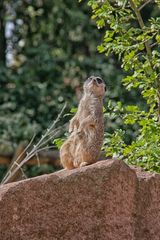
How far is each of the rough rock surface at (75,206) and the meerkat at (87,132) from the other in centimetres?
26

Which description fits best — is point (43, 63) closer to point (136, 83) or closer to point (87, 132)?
point (136, 83)

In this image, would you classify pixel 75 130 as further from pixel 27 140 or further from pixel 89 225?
pixel 27 140

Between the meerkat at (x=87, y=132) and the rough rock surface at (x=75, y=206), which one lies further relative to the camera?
the meerkat at (x=87, y=132)

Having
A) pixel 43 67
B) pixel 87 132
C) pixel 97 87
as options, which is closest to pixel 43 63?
A: pixel 43 67

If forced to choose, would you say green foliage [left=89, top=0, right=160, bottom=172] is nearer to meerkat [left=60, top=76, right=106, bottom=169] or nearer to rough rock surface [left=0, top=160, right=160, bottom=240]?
meerkat [left=60, top=76, right=106, bottom=169]

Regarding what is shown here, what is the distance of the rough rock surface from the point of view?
17.3 feet

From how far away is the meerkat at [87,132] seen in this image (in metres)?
5.77

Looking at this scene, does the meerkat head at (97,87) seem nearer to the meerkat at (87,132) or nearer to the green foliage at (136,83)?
the meerkat at (87,132)

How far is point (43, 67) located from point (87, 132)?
25.7ft

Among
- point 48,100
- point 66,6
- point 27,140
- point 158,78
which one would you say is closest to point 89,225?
point 158,78

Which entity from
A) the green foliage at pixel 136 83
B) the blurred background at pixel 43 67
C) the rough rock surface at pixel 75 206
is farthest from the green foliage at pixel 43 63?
the rough rock surface at pixel 75 206

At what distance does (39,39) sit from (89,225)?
9.41 metres

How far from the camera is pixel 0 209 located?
5.25 metres

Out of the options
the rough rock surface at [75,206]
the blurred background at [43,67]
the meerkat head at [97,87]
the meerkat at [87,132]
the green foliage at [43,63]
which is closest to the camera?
the rough rock surface at [75,206]
